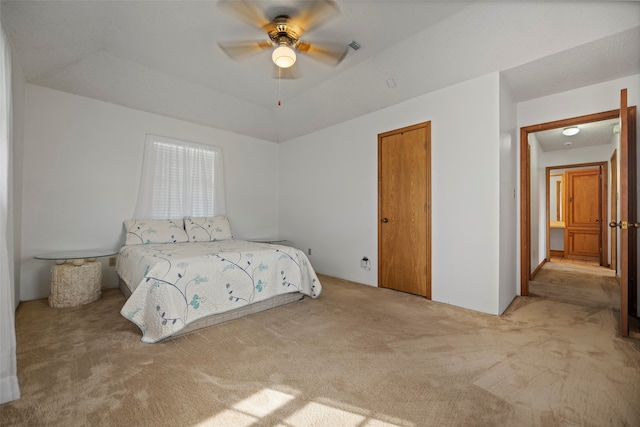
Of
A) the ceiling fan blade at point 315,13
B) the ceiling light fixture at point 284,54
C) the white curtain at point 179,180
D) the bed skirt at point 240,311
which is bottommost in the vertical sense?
the bed skirt at point 240,311

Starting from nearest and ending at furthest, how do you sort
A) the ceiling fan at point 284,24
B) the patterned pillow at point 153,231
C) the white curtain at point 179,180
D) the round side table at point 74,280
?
the ceiling fan at point 284,24 → the round side table at point 74,280 → the patterned pillow at point 153,231 → the white curtain at point 179,180

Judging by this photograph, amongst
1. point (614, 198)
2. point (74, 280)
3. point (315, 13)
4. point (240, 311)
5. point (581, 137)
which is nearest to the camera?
point (315, 13)

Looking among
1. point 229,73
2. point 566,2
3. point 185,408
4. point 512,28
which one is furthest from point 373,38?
point 185,408

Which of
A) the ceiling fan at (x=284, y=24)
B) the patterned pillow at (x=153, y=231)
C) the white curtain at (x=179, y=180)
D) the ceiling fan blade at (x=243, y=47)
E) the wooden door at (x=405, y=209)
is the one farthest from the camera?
the white curtain at (x=179, y=180)

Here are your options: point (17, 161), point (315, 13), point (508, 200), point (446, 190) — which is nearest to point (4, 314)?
point (17, 161)

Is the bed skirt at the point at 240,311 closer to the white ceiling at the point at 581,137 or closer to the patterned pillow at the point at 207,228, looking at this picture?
the patterned pillow at the point at 207,228

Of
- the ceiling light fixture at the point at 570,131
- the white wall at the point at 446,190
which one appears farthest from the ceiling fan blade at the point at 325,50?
the ceiling light fixture at the point at 570,131

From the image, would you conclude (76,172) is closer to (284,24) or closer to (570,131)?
(284,24)

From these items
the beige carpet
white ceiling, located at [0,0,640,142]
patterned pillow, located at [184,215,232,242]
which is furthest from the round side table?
white ceiling, located at [0,0,640,142]

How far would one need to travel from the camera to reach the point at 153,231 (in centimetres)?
359

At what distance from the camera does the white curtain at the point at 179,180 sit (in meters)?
3.84

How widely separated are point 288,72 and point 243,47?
31.2 inches

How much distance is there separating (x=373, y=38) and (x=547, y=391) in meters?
3.00

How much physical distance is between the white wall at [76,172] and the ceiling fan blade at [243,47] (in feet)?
6.99
